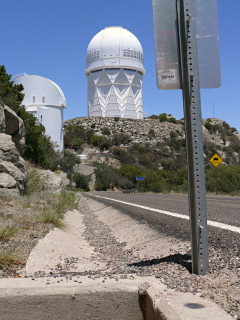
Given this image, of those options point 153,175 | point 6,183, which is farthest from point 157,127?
point 6,183

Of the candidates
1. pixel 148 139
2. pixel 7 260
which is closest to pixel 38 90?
pixel 148 139

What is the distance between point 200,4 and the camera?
13.1 feet

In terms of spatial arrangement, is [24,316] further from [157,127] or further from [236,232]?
[157,127]

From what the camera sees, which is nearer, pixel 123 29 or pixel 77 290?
pixel 77 290

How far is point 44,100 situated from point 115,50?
106 ft

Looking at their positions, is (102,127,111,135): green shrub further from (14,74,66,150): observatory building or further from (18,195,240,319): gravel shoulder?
(18,195,240,319): gravel shoulder

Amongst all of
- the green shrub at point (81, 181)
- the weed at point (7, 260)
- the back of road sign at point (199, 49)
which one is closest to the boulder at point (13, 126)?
the weed at point (7, 260)

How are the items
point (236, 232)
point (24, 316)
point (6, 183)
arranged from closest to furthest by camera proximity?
point (24, 316), point (236, 232), point (6, 183)

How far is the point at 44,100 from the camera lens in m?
53.3

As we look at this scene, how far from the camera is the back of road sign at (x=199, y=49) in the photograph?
3990 millimetres

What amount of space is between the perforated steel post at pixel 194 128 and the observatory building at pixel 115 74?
258 feet

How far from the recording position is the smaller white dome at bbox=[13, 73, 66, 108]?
53.2m

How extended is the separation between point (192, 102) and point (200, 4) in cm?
95

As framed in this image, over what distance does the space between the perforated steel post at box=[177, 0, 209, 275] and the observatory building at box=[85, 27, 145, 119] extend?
258ft
